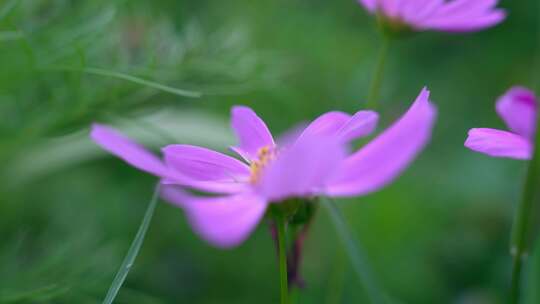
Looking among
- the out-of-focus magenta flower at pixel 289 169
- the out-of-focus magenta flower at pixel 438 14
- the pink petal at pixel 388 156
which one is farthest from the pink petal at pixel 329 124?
the out-of-focus magenta flower at pixel 438 14

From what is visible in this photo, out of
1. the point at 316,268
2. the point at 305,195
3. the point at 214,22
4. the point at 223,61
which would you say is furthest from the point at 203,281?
the point at 305,195

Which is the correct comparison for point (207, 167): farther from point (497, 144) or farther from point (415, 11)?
point (415, 11)

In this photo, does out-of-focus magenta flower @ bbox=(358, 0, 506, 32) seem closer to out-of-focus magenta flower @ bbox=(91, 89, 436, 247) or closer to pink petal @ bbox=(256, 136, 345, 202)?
out-of-focus magenta flower @ bbox=(91, 89, 436, 247)

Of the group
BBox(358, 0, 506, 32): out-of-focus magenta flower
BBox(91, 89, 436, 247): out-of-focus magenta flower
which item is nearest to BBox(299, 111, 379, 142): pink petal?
BBox(91, 89, 436, 247): out-of-focus magenta flower

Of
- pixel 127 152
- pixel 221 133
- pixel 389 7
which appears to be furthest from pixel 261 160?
pixel 221 133

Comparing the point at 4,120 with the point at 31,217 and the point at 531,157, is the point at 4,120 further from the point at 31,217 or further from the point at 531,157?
the point at 531,157

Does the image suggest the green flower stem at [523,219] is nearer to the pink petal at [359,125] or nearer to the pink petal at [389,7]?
the pink petal at [359,125]
